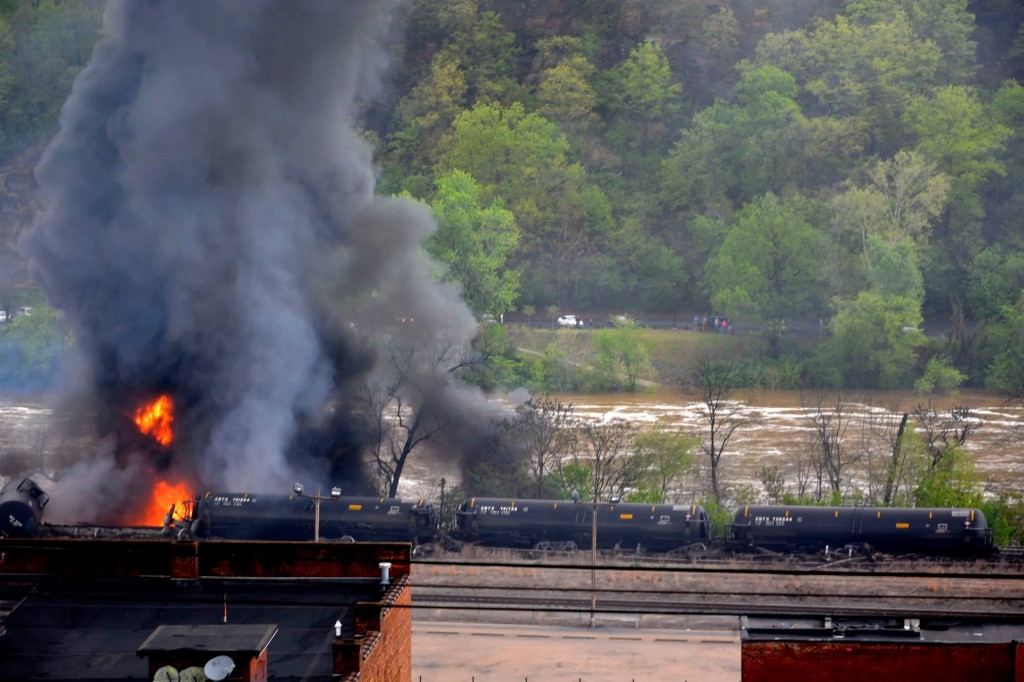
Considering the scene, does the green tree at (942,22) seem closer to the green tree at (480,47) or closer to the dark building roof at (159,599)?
the green tree at (480,47)

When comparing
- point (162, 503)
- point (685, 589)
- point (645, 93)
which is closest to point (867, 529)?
point (685, 589)

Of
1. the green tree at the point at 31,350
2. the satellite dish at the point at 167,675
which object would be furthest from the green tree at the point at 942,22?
the satellite dish at the point at 167,675

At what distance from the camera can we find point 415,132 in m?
99.0

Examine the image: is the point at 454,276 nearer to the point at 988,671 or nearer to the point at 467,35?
the point at 467,35

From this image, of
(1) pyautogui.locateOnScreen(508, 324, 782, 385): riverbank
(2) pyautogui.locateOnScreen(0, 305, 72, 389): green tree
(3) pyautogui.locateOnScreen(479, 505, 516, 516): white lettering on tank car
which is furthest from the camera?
(1) pyautogui.locateOnScreen(508, 324, 782, 385): riverbank

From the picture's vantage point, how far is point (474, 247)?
80.1m

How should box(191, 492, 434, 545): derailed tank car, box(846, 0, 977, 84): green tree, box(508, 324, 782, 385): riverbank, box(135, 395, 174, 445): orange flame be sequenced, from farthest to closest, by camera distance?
box(846, 0, 977, 84): green tree → box(508, 324, 782, 385): riverbank → box(135, 395, 174, 445): orange flame → box(191, 492, 434, 545): derailed tank car

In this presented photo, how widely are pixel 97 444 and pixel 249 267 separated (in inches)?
325

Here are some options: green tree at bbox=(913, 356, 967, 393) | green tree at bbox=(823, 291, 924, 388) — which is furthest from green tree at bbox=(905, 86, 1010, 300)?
green tree at bbox=(823, 291, 924, 388)

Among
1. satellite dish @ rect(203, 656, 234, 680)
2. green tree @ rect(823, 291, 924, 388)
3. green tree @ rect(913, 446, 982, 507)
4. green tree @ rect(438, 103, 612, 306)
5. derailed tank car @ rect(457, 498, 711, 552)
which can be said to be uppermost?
green tree @ rect(438, 103, 612, 306)

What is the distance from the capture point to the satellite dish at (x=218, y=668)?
23422 millimetres

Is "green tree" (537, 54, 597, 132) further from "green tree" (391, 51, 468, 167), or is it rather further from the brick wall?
the brick wall

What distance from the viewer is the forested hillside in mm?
83750

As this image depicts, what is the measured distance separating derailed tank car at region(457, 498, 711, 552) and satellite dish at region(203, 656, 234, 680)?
24882 mm
